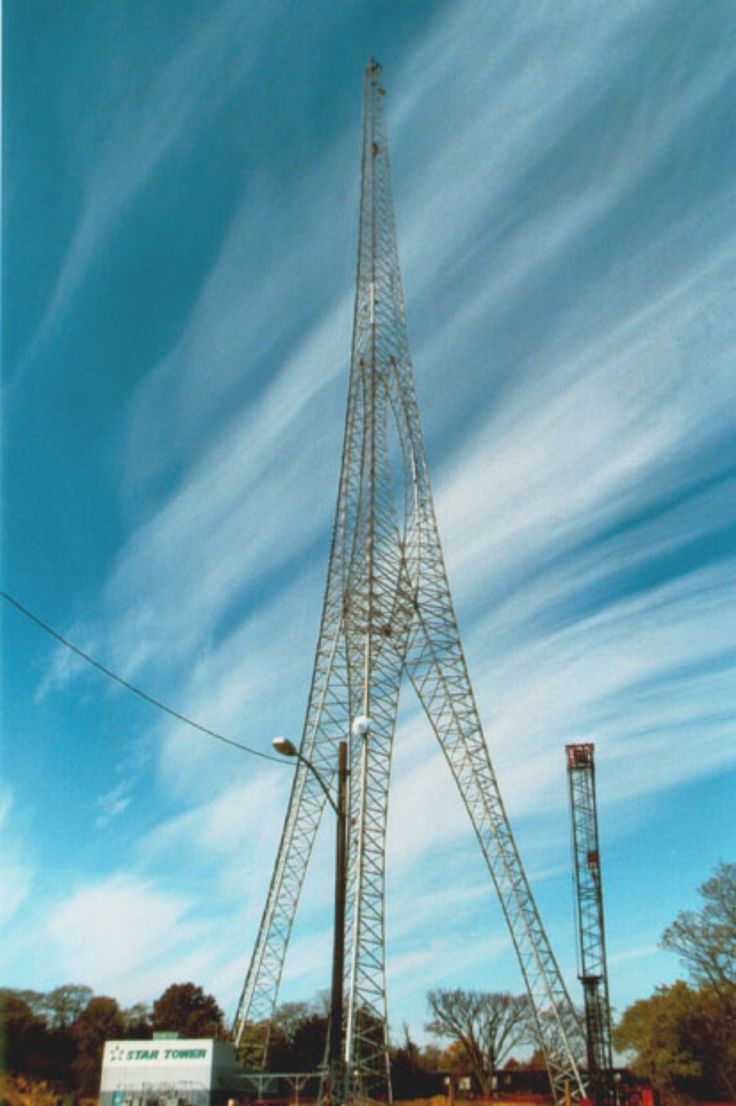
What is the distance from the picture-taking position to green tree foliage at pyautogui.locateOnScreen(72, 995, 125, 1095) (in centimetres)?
5016

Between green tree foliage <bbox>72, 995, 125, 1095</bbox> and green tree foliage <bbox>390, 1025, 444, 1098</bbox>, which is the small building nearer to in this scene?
green tree foliage <bbox>390, 1025, 444, 1098</bbox>

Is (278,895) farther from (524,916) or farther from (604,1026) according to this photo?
(604,1026)

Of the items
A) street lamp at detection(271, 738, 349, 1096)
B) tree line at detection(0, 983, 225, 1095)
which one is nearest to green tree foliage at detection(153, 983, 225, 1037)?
tree line at detection(0, 983, 225, 1095)

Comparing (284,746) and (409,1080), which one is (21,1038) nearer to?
(409,1080)

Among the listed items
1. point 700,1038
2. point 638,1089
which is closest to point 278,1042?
point 638,1089

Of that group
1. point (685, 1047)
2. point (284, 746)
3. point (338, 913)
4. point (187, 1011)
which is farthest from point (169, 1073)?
point (187, 1011)

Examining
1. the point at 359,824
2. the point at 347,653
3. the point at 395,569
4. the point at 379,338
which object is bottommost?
the point at 359,824

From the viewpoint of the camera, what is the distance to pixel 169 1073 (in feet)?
97.0

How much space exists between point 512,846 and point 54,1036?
38.5 m

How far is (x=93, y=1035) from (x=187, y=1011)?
7210 millimetres

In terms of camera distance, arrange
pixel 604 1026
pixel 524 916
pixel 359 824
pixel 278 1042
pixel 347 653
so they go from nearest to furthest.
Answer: pixel 359 824 < pixel 524 916 < pixel 347 653 < pixel 278 1042 < pixel 604 1026

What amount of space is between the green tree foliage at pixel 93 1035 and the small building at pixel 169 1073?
21.9m

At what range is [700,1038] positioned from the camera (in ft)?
142

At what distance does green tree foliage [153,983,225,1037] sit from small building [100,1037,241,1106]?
2916 cm
